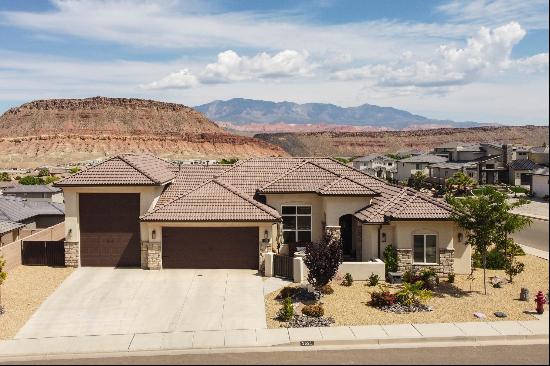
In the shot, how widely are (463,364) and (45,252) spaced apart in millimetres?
18231

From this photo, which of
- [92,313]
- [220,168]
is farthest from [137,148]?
[92,313]

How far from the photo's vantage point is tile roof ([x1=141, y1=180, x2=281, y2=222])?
70.8 ft

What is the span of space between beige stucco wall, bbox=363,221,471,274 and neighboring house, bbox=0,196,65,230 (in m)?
19.5

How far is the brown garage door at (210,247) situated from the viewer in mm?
22141

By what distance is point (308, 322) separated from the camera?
1575 cm

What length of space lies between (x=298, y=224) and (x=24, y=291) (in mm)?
11763

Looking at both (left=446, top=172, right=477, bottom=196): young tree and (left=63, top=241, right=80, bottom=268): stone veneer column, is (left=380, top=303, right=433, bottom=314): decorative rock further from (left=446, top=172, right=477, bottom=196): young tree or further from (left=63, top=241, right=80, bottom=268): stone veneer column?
(left=446, top=172, right=477, bottom=196): young tree

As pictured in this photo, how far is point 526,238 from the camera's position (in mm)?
29531

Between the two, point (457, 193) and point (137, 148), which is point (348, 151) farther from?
point (457, 193)

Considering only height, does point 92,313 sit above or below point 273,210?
below

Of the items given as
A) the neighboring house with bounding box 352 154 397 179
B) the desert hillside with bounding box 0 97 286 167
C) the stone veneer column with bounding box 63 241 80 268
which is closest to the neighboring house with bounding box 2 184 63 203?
the stone veneer column with bounding box 63 241 80 268

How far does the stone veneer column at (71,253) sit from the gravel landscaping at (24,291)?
355 mm

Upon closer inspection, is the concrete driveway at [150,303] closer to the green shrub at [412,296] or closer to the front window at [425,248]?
the green shrub at [412,296]

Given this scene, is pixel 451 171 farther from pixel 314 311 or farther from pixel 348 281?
pixel 314 311
